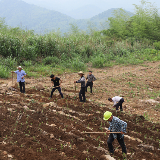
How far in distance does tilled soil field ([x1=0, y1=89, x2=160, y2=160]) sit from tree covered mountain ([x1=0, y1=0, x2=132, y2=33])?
10197 centimetres

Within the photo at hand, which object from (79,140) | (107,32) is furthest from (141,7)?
(79,140)

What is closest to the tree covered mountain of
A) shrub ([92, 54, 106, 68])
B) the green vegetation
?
the green vegetation

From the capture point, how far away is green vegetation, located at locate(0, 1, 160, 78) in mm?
15102

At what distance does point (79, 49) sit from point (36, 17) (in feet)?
408

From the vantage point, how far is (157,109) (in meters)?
8.70

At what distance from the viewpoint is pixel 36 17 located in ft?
436

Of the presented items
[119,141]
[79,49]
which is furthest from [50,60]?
[119,141]

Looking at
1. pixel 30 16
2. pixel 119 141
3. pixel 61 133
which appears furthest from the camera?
pixel 30 16

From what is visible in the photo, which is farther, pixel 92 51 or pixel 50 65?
pixel 92 51

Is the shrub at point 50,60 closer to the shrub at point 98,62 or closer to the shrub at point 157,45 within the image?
the shrub at point 98,62

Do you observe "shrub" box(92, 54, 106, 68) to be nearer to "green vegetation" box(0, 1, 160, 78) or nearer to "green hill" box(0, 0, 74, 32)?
"green vegetation" box(0, 1, 160, 78)

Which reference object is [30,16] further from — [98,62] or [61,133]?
[61,133]

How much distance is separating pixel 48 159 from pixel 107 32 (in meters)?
22.7

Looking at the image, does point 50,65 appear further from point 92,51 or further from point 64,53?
point 92,51
